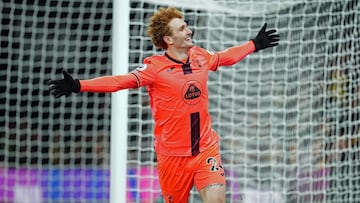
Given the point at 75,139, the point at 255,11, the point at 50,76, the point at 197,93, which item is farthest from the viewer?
the point at 75,139

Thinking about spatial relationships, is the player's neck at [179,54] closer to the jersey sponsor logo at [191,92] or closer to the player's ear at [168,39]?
the player's ear at [168,39]

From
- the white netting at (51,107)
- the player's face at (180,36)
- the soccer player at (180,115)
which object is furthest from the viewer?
the white netting at (51,107)

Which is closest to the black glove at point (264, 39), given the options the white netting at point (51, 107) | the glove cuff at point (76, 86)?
the glove cuff at point (76, 86)

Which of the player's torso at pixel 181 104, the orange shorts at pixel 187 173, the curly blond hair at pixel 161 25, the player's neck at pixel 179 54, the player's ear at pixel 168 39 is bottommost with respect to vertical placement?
the orange shorts at pixel 187 173

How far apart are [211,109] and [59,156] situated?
86.4 inches

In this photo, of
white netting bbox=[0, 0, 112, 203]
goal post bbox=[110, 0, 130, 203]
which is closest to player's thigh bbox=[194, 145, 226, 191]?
goal post bbox=[110, 0, 130, 203]

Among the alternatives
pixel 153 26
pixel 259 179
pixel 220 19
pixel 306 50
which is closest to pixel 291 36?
pixel 306 50

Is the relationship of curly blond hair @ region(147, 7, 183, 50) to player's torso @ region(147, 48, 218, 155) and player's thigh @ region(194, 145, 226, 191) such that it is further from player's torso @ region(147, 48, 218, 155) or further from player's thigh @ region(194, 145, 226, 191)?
player's thigh @ region(194, 145, 226, 191)

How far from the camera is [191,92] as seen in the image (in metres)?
6.23

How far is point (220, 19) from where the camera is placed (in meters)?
8.72

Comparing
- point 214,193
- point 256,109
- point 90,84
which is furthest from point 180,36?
point 256,109

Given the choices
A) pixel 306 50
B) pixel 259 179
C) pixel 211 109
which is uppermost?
pixel 306 50

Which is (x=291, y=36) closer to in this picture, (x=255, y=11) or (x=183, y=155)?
(x=255, y=11)

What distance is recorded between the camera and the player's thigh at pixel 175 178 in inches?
247
